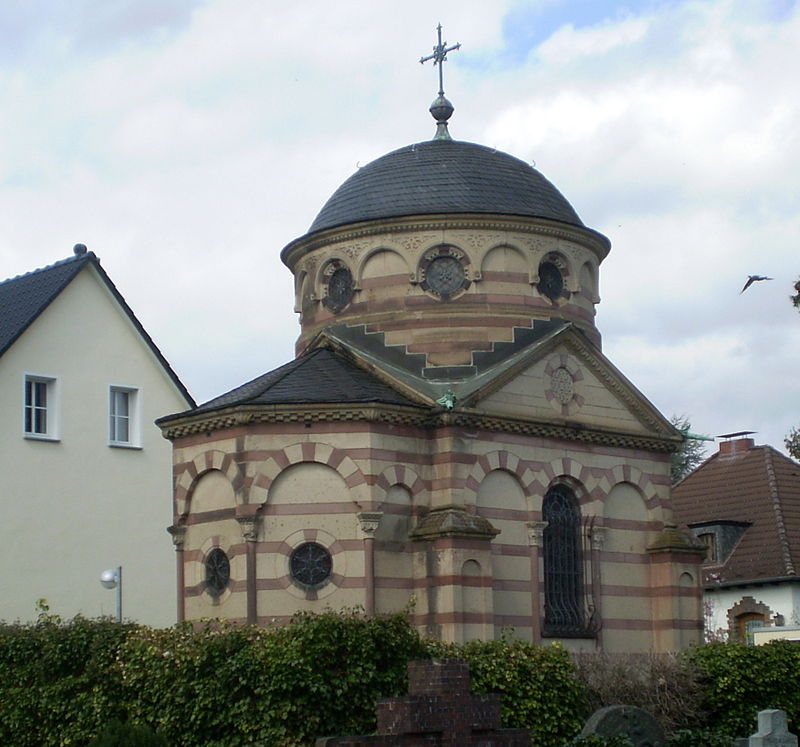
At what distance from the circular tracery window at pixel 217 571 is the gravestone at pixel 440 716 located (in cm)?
1263

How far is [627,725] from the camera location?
937 inches

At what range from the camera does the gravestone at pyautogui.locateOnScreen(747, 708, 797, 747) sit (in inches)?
958

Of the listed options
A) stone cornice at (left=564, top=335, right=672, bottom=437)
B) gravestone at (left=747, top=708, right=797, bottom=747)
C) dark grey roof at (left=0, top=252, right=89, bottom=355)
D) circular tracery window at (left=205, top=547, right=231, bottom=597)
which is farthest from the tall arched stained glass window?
dark grey roof at (left=0, top=252, right=89, bottom=355)

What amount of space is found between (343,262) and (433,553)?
7.76 meters

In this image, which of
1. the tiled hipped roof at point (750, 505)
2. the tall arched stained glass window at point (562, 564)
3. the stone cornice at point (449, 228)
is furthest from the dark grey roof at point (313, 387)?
the tiled hipped roof at point (750, 505)

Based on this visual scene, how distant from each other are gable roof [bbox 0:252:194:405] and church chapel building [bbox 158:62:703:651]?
168 inches

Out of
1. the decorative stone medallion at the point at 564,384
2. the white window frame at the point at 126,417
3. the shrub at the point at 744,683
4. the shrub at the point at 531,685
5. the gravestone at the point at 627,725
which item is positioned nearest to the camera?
the gravestone at the point at 627,725

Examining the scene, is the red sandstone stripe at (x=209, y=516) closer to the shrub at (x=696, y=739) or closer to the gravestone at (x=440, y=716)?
the shrub at (x=696, y=739)

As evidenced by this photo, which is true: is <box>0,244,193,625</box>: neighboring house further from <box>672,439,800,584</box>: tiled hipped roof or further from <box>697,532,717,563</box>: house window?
<box>672,439,800,584</box>: tiled hipped roof

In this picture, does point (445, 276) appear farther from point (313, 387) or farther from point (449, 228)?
point (313, 387)

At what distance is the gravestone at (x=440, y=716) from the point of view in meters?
18.6

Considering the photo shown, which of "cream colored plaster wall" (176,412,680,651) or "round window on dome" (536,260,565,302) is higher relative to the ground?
"round window on dome" (536,260,565,302)

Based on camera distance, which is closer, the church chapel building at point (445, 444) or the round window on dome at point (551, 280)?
the church chapel building at point (445, 444)

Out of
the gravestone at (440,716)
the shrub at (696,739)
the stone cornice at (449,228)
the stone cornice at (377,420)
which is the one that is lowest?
the shrub at (696,739)
